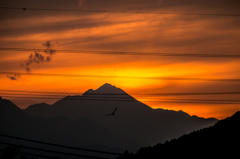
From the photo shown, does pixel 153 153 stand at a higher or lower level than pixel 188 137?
lower

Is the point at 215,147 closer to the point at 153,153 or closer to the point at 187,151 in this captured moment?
the point at 187,151

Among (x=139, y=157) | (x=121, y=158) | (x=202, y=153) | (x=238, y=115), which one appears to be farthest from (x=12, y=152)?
(x=238, y=115)

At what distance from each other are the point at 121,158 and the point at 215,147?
1376 centimetres

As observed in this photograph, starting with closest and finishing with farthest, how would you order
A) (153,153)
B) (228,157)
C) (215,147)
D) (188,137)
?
(228,157), (215,147), (153,153), (188,137)

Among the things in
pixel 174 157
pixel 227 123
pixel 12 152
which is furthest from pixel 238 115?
pixel 12 152

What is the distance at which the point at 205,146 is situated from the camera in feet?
139

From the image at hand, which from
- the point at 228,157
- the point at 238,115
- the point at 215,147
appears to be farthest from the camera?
the point at 238,115

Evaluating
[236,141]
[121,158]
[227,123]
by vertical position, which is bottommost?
[121,158]

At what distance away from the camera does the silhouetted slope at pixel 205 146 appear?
130 ft

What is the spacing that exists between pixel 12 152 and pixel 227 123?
36.3m

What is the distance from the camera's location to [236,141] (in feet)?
137

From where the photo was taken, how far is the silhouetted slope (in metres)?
39.8

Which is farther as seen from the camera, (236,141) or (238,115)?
(238,115)

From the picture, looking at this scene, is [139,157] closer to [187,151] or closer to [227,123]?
[187,151]
